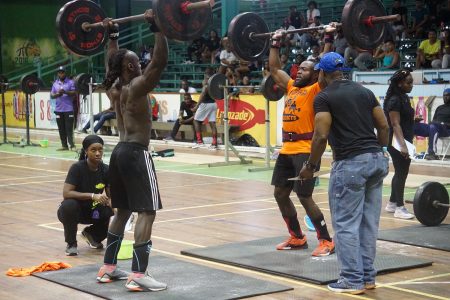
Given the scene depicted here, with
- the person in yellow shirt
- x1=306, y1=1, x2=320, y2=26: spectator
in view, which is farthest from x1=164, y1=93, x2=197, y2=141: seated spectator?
the person in yellow shirt

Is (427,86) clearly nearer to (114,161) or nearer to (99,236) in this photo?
(99,236)

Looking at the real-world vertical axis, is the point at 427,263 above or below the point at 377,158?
below

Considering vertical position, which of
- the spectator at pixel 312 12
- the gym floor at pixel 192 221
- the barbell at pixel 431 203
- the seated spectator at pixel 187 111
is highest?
the spectator at pixel 312 12

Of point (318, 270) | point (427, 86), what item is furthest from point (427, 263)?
point (427, 86)

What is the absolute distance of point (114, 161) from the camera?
17.7 ft

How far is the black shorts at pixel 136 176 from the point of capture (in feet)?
17.3

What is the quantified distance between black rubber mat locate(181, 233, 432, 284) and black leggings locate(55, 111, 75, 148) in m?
9.19

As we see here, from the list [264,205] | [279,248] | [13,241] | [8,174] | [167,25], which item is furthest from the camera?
[8,174]

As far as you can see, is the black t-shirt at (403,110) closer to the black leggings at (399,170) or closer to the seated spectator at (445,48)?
the black leggings at (399,170)

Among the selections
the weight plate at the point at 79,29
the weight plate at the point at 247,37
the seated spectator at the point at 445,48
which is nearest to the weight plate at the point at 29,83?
the seated spectator at the point at 445,48

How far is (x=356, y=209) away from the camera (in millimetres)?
5094

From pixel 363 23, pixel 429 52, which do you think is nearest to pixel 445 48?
pixel 429 52

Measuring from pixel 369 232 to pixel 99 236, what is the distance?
96.5 inches

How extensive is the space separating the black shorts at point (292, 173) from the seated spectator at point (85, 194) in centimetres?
133
